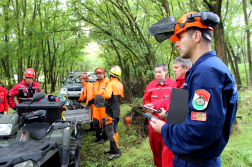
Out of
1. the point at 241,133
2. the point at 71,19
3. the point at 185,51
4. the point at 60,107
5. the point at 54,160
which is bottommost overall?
the point at 241,133

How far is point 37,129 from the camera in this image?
280 centimetres

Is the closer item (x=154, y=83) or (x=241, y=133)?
(x=154, y=83)

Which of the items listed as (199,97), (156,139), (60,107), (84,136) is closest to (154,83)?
(156,139)

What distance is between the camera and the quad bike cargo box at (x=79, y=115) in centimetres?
529

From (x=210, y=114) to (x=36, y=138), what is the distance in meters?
2.65

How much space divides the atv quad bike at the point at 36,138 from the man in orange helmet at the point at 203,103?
1428 millimetres

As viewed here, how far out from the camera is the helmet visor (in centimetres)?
151

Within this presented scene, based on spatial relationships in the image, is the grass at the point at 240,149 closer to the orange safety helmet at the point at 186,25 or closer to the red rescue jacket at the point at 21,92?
the orange safety helmet at the point at 186,25

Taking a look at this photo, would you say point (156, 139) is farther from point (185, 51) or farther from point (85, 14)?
point (85, 14)

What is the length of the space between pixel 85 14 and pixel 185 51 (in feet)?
21.7

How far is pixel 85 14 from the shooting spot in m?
6.98

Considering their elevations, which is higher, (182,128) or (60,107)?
(182,128)

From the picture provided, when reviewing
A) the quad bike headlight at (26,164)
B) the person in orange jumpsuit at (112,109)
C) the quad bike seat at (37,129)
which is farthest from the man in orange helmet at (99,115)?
the quad bike headlight at (26,164)

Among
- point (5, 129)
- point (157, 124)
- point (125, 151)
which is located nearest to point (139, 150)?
point (125, 151)
